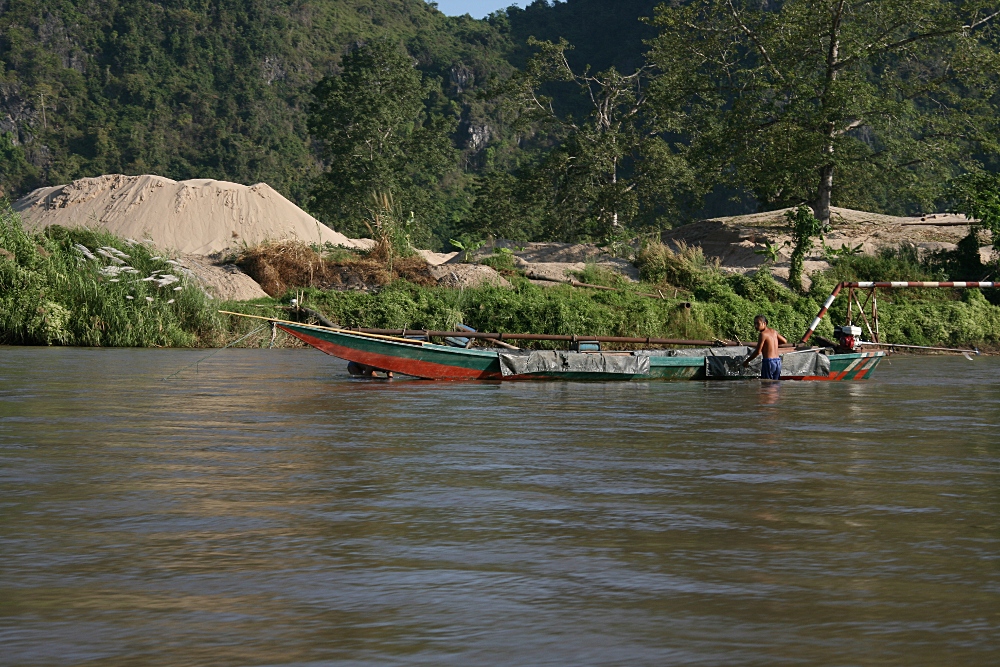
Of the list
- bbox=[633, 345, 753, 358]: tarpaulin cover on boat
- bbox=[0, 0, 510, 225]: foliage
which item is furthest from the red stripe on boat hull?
bbox=[0, 0, 510, 225]: foliage

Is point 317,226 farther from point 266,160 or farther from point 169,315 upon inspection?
point 266,160

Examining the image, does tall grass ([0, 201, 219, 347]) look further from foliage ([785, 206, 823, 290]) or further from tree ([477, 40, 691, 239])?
tree ([477, 40, 691, 239])

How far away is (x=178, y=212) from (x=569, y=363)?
2679 centimetres

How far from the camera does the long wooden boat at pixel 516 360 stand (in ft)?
61.4

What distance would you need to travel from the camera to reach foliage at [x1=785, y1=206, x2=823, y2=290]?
119 feet

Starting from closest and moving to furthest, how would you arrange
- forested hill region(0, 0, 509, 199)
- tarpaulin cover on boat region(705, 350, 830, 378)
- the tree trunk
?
1. tarpaulin cover on boat region(705, 350, 830, 378)
2. the tree trunk
3. forested hill region(0, 0, 509, 199)

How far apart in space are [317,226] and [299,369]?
75.6 feet

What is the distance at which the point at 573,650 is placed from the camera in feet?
15.0

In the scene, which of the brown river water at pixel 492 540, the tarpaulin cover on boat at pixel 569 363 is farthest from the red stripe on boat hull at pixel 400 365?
the brown river water at pixel 492 540

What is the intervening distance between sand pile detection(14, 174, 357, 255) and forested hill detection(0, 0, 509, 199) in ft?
176

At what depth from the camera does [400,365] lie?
19359 millimetres

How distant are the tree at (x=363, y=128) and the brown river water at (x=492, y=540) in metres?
49.1

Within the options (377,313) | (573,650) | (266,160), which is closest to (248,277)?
(377,313)

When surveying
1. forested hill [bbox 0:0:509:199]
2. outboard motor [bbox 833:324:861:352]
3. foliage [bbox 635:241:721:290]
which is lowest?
outboard motor [bbox 833:324:861:352]
